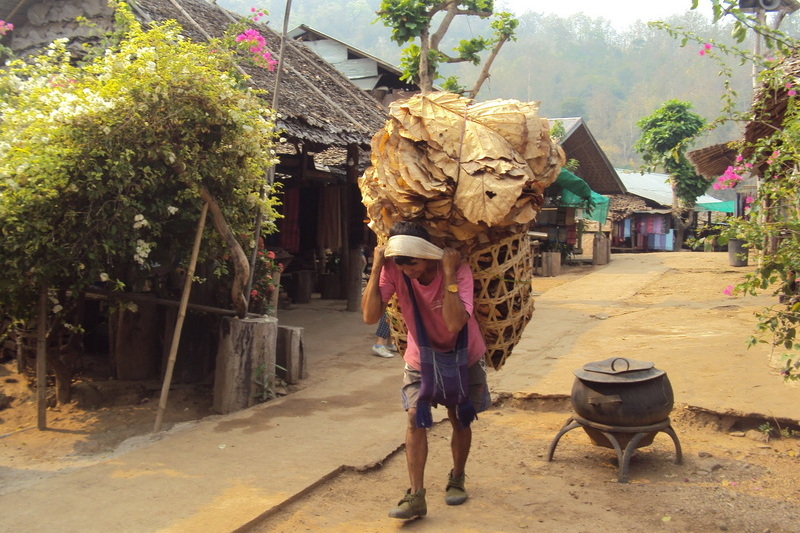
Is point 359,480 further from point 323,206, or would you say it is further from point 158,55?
point 323,206

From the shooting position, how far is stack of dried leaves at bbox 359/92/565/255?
10.2 feet

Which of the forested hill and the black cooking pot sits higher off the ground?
the forested hill

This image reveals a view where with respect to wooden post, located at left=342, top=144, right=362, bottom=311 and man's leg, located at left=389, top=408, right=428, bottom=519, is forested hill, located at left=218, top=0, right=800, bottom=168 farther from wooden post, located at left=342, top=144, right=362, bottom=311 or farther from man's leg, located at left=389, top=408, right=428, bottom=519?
man's leg, located at left=389, top=408, right=428, bottom=519

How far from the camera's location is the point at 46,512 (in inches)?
131

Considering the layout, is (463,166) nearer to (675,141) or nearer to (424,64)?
(424,64)

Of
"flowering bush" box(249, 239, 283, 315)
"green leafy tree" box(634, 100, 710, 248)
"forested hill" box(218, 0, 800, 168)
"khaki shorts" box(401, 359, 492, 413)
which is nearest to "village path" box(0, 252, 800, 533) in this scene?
"khaki shorts" box(401, 359, 492, 413)

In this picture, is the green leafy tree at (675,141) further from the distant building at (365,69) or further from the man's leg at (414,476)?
the man's leg at (414,476)

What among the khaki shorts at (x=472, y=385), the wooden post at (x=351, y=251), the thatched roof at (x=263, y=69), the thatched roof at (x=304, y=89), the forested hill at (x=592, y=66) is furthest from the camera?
the forested hill at (x=592, y=66)

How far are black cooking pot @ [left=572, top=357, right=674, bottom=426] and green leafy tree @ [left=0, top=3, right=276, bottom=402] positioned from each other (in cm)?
308

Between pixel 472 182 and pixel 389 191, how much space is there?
425mm

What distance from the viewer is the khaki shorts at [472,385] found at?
3492mm

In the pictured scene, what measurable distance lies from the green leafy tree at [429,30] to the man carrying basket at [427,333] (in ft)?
26.5

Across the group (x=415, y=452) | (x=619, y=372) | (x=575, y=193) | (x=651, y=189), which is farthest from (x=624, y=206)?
(x=415, y=452)

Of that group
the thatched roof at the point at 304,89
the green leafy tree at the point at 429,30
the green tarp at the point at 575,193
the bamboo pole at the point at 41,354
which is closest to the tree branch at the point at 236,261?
the bamboo pole at the point at 41,354
